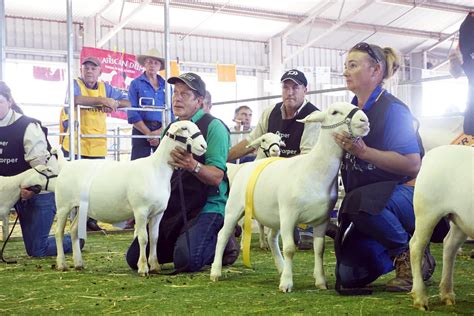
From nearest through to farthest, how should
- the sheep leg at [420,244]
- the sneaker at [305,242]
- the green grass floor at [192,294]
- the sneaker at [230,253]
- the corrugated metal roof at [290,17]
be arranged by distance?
the sheep leg at [420,244] < the green grass floor at [192,294] < the sneaker at [230,253] < the sneaker at [305,242] < the corrugated metal roof at [290,17]

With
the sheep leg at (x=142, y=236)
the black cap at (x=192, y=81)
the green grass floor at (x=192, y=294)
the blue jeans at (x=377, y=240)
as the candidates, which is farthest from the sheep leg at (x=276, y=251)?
the black cap at (x=192, y=81)

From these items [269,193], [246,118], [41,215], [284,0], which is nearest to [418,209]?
[269,193]

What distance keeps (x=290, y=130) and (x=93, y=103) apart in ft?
11.8

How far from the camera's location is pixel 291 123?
228 inches

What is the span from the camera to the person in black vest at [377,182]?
3.98 metres

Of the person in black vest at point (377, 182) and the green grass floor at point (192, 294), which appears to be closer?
the green grass floor at point (192, 294)

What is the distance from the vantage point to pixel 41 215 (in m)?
6.34

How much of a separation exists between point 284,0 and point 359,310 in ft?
59.6

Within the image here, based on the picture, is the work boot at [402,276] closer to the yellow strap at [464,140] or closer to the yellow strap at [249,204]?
the yellow strap at [249,204]

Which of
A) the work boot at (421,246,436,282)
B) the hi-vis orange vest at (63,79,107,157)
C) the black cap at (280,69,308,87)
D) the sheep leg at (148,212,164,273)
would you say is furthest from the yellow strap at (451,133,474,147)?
the hi-vis orange vest at (63,79,107,157)

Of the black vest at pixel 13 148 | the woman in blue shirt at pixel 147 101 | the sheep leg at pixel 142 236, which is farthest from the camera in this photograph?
the woman in blue shirt at pixel 147 101

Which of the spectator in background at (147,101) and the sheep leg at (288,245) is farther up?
the spectator in background at (147,101)

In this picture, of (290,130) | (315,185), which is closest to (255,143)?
(290,130)

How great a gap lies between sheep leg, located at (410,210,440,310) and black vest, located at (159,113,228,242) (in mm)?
2046
